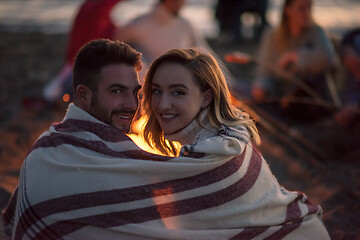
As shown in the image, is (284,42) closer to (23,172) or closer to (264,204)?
(264,204)

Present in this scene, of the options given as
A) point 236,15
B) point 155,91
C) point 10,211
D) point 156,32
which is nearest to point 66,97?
point 156,32

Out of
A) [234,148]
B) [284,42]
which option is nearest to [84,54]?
[234,148]

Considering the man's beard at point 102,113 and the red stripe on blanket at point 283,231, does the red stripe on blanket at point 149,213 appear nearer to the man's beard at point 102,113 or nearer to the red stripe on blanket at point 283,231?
the red stripe on blanket at point 283,231

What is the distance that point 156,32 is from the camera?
523 centimetres

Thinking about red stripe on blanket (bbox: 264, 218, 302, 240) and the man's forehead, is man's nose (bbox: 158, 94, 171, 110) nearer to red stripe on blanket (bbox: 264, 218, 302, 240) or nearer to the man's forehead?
the man's forehead

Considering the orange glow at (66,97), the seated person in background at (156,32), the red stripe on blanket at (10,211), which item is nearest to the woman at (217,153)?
the red stripe on blanket at (10,211)

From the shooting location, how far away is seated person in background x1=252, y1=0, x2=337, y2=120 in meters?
4.92

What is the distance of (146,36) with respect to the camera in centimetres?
520

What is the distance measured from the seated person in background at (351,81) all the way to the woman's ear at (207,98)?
265 cm

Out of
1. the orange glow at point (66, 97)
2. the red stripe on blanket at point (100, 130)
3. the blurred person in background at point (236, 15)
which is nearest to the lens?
the red stripe on blanket at point (100, 130)

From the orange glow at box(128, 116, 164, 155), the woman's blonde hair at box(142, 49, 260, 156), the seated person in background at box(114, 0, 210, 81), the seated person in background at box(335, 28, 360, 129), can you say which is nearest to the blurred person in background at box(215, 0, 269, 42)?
the seated person in background at box(114, 0, 210, 81)

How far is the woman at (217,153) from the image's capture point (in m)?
2.13

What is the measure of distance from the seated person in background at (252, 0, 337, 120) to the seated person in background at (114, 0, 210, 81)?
3.18 ft

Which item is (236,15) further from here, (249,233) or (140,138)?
(249,233)
